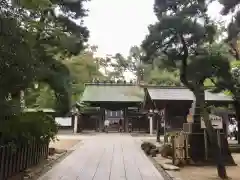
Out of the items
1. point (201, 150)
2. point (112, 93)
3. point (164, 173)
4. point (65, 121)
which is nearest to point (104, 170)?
point (164, 173)

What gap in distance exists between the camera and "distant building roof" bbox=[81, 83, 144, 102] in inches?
1190

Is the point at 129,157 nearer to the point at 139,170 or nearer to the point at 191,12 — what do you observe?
the point at 139,170

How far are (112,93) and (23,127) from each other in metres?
25.1

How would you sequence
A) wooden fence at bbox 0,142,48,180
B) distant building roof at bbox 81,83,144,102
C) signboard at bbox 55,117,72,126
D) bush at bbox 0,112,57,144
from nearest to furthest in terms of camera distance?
wooden fence at bbox 0,142,48,180 → bush at bbox 0,112,57,144 → distant building roof at bbox 81,83,144,102 → signboard at bbox 55,117,72,126

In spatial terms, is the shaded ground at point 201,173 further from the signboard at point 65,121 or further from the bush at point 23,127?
the signboard at point 65,121

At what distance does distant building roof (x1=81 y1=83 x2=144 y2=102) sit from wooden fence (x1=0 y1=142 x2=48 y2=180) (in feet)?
66.5

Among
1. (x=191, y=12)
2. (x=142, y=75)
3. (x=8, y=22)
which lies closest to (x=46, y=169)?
(x=8, y=22)

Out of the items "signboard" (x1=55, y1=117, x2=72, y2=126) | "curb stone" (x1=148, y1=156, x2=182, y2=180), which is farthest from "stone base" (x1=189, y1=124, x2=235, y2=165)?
"signboard" (x1=55, y1=117, x2=72, y2=126)

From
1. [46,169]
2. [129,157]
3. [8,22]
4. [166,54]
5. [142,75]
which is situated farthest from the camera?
[142,75]

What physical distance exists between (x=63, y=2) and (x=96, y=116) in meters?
20.1

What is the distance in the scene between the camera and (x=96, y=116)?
3008 centimetres

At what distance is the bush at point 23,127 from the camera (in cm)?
646

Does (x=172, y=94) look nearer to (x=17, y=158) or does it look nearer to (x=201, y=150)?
(x=201, y=150)

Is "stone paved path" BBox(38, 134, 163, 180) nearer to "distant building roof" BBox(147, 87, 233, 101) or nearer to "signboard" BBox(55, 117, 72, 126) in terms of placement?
"distant building roof" BBox(147, 87, 233, 101)
